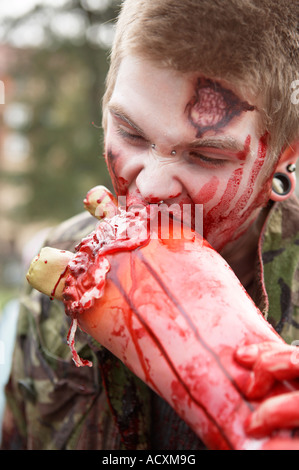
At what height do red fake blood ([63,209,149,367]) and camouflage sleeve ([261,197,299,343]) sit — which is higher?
red fake blood ([63,209,149,367])

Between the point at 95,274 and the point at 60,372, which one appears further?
the point at 60,372

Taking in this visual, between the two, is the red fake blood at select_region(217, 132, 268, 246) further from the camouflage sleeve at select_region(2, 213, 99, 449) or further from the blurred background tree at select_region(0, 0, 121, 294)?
the blurred background tree at select_region(0, 0, 121, 294)

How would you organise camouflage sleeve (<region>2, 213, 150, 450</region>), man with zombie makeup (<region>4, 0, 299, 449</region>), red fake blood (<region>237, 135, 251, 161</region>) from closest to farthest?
man with zombie makeup (<region>4, 0, 299, 449</region>), red fake blood (<region>237, 135, 251, 161</region>), camouflage sleeve (<region>2, 213, 150, 450</region>)

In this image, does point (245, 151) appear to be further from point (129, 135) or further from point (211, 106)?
point (129, 135)

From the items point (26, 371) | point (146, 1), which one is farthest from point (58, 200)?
point (146, 1)

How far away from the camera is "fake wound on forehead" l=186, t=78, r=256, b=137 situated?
4.60 feet

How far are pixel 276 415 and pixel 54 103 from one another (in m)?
11.0

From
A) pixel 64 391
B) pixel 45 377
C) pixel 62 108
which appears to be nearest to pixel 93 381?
pixel 64 391

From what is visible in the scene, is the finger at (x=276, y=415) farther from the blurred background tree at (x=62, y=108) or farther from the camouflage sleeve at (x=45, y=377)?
the blurred background tree at (x=62, y=108)

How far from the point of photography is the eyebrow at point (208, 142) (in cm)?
142

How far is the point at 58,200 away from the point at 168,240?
1002cm

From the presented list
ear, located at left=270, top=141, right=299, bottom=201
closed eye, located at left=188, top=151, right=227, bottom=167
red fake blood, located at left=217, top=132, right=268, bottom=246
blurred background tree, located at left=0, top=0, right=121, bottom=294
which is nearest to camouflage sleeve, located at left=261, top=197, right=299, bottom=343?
ear, located at left=270, top=141, right=299, bottom=201

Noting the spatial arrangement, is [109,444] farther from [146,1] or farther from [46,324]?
[146,1]

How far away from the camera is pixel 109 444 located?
6.31 feet
